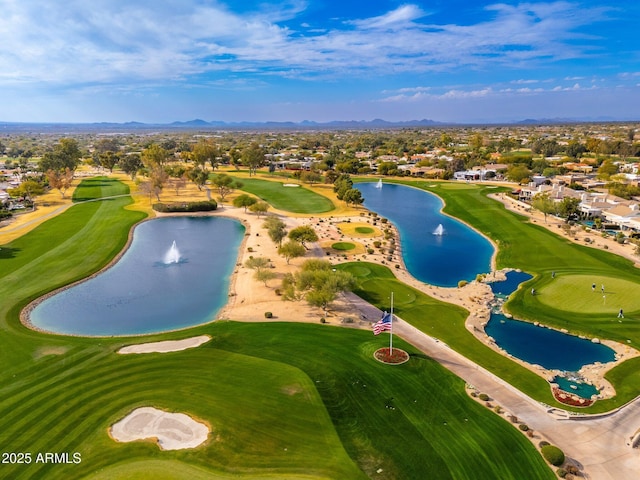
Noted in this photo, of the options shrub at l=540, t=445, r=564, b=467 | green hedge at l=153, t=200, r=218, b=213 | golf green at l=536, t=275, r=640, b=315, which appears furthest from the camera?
green hedge at l=153, t=200, r=218, b=213

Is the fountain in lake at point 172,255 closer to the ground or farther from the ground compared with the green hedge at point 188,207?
closer to the ground

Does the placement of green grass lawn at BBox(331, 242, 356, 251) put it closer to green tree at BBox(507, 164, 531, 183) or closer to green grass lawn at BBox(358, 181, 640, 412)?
green grass lawn at BBox(358, 181, 640, 412)

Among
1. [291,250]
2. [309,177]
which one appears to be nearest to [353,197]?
[309,177]

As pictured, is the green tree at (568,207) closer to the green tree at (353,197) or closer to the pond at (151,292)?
the green tree at (353,197)

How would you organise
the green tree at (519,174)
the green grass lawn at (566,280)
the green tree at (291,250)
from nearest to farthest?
the green grass lawn at (566,280), the green tree at (291,250), the green tree at (519,174)

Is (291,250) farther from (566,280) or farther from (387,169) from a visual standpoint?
(387,169)

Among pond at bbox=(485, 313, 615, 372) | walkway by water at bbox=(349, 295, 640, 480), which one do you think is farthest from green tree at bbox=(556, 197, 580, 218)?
walkway by water at bbox=(349, 295, 640, 480)

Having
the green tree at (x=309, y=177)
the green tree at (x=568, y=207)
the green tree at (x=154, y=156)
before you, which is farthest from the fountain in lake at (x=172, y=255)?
the green tree at (x=568, y=207)
